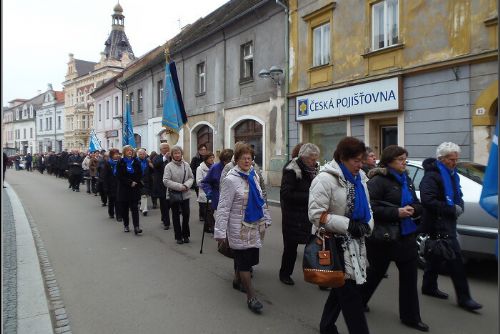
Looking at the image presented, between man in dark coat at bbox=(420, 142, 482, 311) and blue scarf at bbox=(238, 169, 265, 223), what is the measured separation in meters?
1.68

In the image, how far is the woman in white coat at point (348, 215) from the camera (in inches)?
132

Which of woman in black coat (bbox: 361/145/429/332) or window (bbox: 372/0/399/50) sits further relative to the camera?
window (bbox: 372/0/399/50)

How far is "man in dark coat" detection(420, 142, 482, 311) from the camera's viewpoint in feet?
14.4

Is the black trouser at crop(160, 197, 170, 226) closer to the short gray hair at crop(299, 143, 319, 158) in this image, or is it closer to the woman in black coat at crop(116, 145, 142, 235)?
the woman in black coat at crop(116, 145, 142, 235)

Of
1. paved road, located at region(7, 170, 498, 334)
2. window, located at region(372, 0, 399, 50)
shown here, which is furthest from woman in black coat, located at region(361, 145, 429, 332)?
window, located at region(372, 0, 399, 50)

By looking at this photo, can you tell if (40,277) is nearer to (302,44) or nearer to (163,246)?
(163,246)

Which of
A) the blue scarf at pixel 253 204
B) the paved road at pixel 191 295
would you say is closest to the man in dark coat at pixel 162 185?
the paved road at pixel 191 295

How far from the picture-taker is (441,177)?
4.44m

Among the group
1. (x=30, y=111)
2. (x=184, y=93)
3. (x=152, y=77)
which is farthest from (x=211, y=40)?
(x=30, y=111)

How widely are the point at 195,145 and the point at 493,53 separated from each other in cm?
1712

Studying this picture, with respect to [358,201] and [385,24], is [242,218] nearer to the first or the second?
[358,201]

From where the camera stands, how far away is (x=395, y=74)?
1198 cm

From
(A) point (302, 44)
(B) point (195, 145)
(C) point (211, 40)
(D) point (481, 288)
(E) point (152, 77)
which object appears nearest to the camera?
(D) point (481, 288)

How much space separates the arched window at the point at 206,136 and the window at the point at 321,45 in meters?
8.80
